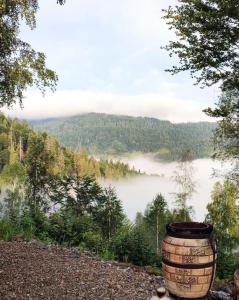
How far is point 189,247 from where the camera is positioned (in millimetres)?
6027

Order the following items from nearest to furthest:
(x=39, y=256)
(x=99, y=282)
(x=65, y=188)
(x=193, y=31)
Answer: (x=99, y=282)
(x=39, y=256)
(x=193, y=31)
(x=65, y=188)

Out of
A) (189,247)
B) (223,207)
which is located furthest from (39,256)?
(223,207)

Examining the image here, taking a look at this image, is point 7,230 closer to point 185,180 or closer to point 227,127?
point 227,127

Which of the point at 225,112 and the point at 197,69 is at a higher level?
the point at 197,69

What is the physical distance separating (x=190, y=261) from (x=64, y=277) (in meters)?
4.62

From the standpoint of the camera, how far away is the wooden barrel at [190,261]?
603cm

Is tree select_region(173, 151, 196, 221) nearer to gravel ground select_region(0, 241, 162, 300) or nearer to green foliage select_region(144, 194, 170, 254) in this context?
green foliage select_region(144, 194, 170, 254)

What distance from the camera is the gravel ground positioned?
897cm

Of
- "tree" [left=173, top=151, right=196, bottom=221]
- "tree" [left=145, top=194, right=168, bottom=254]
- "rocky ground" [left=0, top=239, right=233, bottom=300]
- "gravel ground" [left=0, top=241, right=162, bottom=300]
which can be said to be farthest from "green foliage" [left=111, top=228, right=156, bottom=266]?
"tree" [left=145, top=194, right=168, bottom=254]

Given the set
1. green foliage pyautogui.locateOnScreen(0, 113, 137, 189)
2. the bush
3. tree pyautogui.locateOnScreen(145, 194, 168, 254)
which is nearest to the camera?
the bush

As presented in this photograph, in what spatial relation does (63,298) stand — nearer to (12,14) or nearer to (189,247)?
(189,247)

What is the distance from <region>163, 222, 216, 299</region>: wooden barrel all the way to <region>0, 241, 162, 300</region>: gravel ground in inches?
130

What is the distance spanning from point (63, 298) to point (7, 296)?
1.07 m

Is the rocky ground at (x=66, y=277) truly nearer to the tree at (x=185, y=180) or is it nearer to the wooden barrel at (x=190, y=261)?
the wooden barrel at (x=190, y=261)
